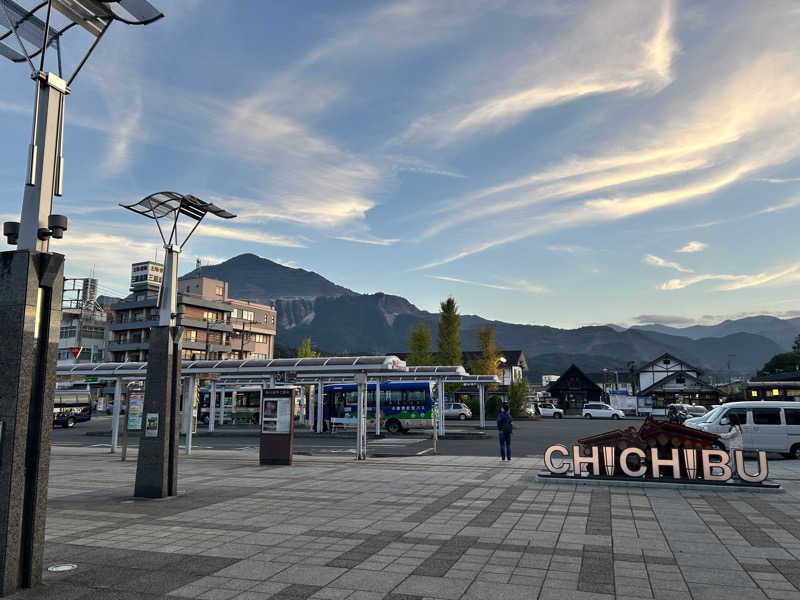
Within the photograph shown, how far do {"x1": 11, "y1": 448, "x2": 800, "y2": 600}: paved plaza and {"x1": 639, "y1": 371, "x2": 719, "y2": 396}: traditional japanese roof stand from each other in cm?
5938

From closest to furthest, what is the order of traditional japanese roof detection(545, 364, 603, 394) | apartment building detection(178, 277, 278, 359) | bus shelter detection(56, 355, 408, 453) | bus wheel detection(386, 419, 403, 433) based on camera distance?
bus shelter detection(56, 355, 408, 453)
bus wheel detection(386, 419, 403, 433)
traditional japanese roof detection(545, 364, 603, 394)
apartment building detection(178, 277, 278, 359)

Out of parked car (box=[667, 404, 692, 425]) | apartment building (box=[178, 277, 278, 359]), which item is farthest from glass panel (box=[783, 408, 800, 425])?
apartment building (box=[178, 277, 278, 359])

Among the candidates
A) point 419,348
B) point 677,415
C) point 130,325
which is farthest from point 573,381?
point 130,325

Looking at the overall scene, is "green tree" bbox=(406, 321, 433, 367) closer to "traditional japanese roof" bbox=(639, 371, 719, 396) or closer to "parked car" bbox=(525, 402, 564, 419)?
"parked car" bbox=(525, 402, 564, 419)

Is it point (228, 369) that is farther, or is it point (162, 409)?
point (228, 369)

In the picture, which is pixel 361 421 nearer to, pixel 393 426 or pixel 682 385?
pixel 393 426

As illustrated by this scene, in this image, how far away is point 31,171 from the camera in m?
6.66

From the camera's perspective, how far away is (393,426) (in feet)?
115

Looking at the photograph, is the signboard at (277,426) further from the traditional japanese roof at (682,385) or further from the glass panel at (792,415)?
the traditional japanese roof at (682,385)

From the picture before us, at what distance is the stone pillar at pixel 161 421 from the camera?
38.5 ft

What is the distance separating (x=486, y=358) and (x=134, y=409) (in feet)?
129

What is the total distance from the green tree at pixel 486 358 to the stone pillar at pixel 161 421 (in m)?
43.9

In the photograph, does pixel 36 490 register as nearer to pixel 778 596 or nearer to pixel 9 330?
pixel 9 330

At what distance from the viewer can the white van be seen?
63.6 ft
